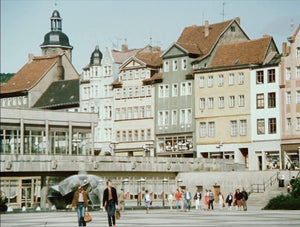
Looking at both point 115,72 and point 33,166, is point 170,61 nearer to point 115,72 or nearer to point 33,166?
point 115,72

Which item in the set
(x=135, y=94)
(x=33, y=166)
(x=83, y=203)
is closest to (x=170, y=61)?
(x=135, y=94)

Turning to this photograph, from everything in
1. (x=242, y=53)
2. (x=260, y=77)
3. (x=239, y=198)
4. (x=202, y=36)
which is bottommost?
(x=239, y=198)

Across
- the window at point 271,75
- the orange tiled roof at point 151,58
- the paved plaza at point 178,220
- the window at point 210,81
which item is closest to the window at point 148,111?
the orange tiled roof at point 151,58

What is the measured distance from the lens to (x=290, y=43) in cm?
8688

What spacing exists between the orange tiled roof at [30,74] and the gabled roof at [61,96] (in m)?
2.68

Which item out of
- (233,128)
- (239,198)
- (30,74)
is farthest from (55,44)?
(239,198)

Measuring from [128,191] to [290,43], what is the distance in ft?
71.1

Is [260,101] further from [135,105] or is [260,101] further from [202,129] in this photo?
[135,105]

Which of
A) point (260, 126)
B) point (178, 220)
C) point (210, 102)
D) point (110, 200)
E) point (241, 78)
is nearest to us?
point (110, 200)

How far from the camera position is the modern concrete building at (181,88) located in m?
95.9

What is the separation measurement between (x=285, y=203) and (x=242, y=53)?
38.3 m

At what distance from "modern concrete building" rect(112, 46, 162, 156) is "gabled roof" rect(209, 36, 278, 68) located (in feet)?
29.0

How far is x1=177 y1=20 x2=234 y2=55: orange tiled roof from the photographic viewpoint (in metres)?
97.4

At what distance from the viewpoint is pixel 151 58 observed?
4109 inches
